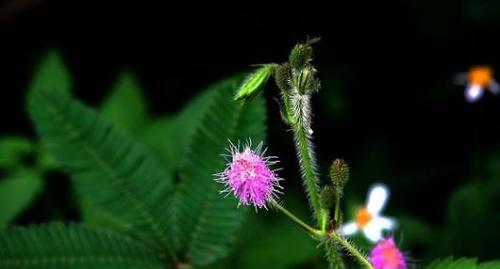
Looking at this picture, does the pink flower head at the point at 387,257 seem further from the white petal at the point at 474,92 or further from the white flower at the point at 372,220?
the white petal at the point at 474,92

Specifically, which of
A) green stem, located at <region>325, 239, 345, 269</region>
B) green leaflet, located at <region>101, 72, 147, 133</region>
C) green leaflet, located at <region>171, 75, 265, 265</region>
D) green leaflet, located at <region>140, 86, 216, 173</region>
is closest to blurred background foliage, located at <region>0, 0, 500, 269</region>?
green leaflet, located at <region>101, 72, 147, 133</region>

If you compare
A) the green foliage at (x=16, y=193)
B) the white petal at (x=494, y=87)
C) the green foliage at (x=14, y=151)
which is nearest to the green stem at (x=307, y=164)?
the green foliage at (x=16, y=193)

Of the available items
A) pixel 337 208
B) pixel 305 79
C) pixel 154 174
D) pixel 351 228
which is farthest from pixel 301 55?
pixel 351 228

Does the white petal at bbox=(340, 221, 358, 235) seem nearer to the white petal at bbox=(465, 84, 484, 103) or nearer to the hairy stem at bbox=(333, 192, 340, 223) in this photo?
the hairy stem at bbox=(333, 192, 340, 223)

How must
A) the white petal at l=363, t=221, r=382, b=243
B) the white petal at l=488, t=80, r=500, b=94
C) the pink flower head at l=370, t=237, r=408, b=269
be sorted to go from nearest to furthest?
the pink flower head at l=370, t=237, r=408, b=269, the white petal at l=363, t=221, r=382, b=243, the white petal at l=488, t=80, r=500, b=94

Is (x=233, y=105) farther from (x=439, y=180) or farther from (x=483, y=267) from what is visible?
(x=439, y=180)

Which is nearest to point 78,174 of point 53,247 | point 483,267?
point 53,247
